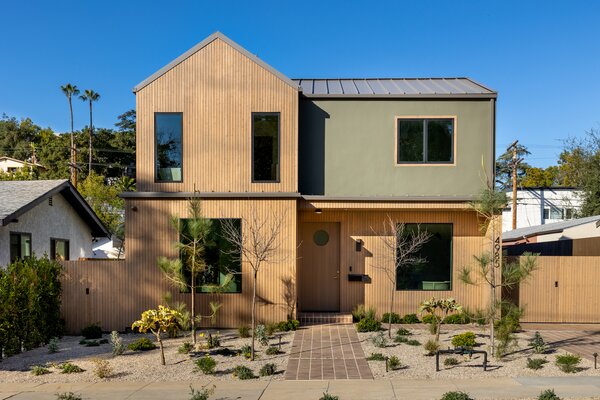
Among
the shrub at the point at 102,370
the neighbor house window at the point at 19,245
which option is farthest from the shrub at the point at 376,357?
the neighbor house window at the point at 19,245

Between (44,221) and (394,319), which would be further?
(44,221)

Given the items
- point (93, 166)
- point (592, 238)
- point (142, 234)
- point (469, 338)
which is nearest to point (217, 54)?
point (142, 234)

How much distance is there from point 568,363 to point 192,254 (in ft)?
27.0

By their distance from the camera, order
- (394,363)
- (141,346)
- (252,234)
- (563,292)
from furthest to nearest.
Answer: (563,292), (252,234), (141,346), (394,363)

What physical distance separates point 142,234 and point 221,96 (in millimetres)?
4267

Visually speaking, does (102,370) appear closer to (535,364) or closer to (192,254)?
(192,254)

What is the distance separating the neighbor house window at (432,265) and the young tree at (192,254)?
17.3ft

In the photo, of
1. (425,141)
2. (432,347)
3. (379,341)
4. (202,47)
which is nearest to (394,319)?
(379,341)

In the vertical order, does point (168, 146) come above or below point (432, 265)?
above

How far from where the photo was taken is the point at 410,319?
1398 cm

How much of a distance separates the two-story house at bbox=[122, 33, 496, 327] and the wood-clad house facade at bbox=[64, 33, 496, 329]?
0.03 metres

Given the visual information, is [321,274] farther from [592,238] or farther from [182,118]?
[592,238]

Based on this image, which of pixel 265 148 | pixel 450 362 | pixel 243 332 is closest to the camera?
pixel 450 362

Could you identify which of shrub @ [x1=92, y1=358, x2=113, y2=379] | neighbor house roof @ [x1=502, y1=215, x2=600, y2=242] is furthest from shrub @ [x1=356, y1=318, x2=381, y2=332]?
neighbor house roof @ [x1=502, y1=215, x2=600, y2=242]
